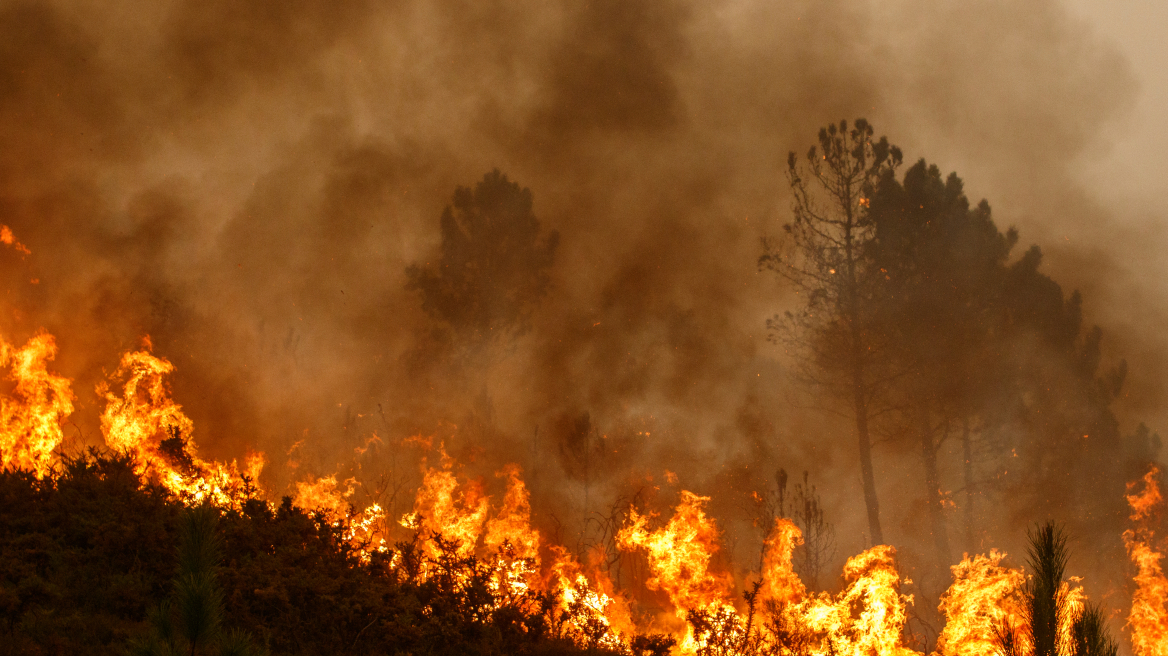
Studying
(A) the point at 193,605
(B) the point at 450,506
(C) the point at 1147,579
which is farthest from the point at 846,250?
(A) the point at 193,605

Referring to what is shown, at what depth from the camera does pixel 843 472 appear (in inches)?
1180

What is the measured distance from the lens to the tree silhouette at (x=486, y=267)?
2741 cm

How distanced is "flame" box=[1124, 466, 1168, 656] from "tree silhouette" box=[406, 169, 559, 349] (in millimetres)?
21731

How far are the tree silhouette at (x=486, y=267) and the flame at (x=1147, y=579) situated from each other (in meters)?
21.7

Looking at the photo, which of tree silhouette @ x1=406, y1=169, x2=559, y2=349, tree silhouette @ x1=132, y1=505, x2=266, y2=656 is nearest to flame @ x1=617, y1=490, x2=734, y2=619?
tree silhouette @ x1=406, y1=169, x2=559, y2=349

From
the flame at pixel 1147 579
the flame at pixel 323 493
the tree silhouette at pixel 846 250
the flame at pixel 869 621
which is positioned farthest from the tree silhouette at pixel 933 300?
the flame at pixel 323 493

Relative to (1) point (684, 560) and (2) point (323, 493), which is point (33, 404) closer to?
(2) point (323, 493)

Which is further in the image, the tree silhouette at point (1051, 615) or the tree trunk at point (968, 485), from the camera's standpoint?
the tree trunk at point (968, 485)

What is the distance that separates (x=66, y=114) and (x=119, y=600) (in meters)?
23.0

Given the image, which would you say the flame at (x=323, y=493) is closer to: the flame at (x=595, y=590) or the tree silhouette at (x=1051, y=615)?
the flame at (x=595, y=590)

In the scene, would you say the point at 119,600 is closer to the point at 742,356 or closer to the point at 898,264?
the point at 898,264

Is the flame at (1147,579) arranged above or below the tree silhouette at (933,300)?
below

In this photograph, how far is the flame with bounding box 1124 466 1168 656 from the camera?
2102 cm

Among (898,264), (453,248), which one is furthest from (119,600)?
(898,264)
